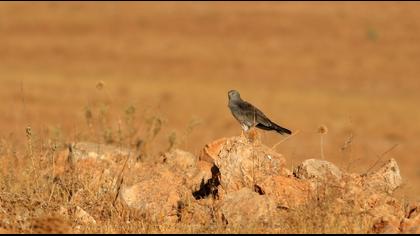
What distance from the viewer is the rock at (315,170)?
707 centimetres

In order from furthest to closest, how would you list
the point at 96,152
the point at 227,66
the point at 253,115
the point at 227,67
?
the point at 227,66, the point at 227,67, the point at 96,152, the point at 253,115

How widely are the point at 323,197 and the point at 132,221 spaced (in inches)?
57.1

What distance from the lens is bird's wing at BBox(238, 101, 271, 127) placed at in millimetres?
7596

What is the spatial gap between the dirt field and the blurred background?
0.05 meters

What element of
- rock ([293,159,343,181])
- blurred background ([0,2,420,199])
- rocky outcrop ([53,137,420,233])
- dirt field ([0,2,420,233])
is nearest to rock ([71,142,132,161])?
rocky outcrop ([53,137,420,233])

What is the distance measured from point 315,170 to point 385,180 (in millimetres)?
582

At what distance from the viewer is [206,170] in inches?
313

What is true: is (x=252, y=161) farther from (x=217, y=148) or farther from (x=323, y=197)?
(x=217, y=148)

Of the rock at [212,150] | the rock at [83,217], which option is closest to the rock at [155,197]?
the rock at [83,217]

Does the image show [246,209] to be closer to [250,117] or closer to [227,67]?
[250,117]

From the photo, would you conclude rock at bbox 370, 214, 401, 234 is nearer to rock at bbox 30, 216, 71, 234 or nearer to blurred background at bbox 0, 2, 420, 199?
rock at bbox 30, 216, 71, 234

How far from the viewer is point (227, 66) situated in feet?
103

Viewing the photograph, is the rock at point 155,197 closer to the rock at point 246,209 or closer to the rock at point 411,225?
the rock at point 246,209

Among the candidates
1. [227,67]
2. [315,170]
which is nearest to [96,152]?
[315,170]
